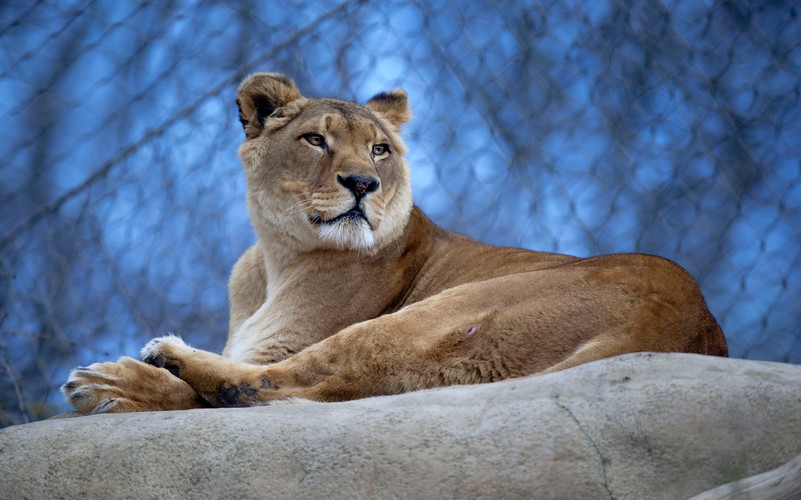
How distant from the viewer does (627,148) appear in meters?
2.89

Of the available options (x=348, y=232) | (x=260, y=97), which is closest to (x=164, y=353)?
(x=348, y=232)

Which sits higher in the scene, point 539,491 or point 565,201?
point 565,201

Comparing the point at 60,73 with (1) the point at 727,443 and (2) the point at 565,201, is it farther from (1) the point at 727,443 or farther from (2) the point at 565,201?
(1) the point at 727,443

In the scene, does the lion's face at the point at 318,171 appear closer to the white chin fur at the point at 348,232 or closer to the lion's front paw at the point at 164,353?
the white chin fur at the point at 348,232

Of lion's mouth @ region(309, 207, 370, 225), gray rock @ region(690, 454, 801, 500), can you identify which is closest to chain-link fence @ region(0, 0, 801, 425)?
lion's mouth @ region(309, 207, 370, 225)

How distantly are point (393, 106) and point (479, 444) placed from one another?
1.28 metres

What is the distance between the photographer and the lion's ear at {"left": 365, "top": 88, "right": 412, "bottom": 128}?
2473mm

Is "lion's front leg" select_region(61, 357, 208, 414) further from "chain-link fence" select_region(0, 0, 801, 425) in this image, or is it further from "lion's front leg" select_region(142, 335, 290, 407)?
"chain-link fence" select_region(0, 0, 801, 425)

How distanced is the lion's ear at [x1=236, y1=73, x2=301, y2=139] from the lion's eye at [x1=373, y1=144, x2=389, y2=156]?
0.19 m

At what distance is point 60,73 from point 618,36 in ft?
4.61

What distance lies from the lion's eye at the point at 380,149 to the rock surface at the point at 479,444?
892 mm

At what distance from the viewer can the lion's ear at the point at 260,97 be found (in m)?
2.28

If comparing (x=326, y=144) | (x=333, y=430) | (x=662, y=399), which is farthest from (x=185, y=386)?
(x=662, y=399)

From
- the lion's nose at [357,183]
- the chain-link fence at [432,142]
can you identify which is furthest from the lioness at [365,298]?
the chain-link fence at [432,142]
